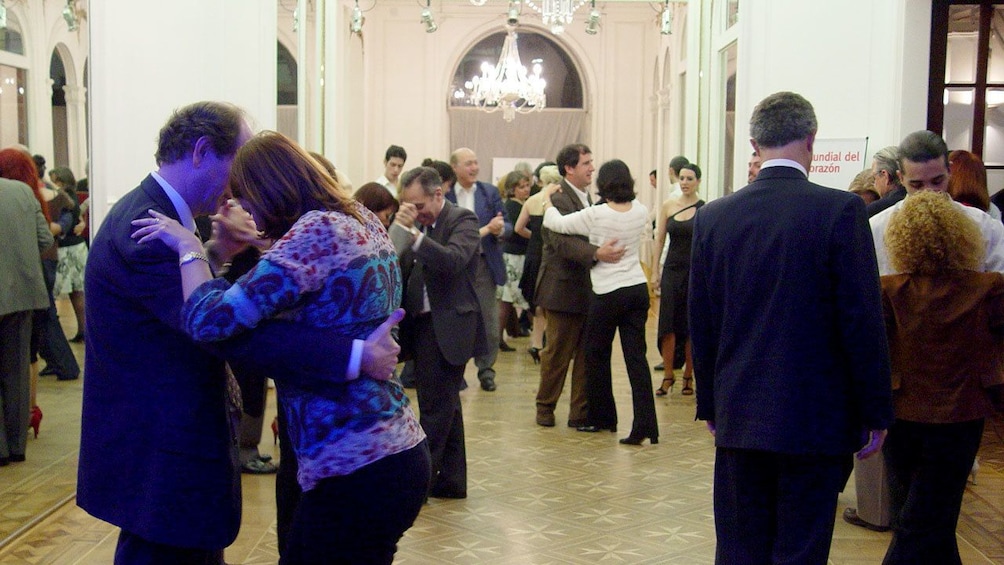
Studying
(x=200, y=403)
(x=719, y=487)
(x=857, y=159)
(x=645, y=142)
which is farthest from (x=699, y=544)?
(x=645, y=142)

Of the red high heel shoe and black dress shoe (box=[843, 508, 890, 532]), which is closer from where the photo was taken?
black dress shoe (box=[843, 508, 890, 532])

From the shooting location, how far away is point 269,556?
174 inches

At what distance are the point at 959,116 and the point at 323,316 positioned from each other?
621cm

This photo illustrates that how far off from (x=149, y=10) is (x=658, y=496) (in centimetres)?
466

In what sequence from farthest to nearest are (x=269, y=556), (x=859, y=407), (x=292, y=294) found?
(x=269, y=556), (x=859, y=407), (x=292, y=294)

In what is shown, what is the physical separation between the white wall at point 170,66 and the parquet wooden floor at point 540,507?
163cm

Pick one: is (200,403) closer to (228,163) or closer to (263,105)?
(228,163)

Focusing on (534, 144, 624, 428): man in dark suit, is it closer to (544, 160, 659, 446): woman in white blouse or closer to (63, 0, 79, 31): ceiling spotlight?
(544, 160, 659, 446): woman in white blouse

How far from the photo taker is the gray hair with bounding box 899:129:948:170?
3930mm

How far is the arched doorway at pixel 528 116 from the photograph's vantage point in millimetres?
20953

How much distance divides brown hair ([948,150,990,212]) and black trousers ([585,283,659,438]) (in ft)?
7.14

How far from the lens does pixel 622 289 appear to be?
6.44 m

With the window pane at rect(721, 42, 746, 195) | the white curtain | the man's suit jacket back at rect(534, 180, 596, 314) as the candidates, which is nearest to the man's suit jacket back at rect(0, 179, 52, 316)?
the man's suit jacket back at rect(534, 180, 596, 314)

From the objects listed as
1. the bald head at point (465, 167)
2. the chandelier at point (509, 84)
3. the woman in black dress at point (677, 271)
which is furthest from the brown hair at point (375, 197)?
the chandelier at point (509, 84)
